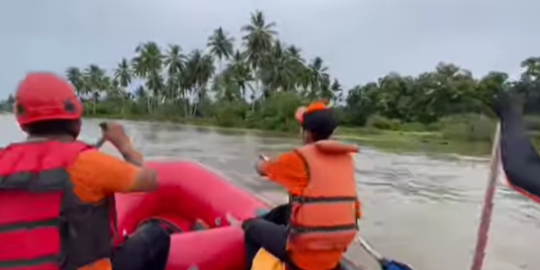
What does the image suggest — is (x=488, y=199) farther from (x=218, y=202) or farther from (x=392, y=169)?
(x=392, y=169)

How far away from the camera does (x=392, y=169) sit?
1650cm

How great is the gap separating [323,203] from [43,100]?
4.17 feet

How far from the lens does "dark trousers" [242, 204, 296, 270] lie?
3018mm

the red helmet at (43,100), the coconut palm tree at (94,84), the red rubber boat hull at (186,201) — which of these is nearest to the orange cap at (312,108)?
the red rubber boat hull at (186,201)

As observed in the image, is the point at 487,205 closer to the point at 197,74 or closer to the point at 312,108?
the point at 312,108

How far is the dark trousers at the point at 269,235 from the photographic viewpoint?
9.90 ft

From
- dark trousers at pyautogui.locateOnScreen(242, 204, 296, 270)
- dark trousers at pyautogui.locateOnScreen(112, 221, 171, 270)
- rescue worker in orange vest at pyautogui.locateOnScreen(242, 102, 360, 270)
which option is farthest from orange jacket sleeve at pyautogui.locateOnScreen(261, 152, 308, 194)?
dark trousers at pyautogui.locateOnScreen(112, 221, 171, 270)

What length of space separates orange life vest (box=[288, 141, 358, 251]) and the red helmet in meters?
1.07

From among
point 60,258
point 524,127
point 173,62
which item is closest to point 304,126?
point 60,258

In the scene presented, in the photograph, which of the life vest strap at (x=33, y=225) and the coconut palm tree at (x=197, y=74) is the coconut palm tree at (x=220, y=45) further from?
the life vest strap at (x=33, y=225)

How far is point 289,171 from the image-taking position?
9.23 feet

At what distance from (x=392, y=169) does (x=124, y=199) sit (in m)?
12.9

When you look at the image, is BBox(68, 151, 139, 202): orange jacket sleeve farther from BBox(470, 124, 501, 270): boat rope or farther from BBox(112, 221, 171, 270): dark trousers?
BBox(470, 124, 501, 270): boat rope

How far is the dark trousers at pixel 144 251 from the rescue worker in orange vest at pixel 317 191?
51 centimetres
